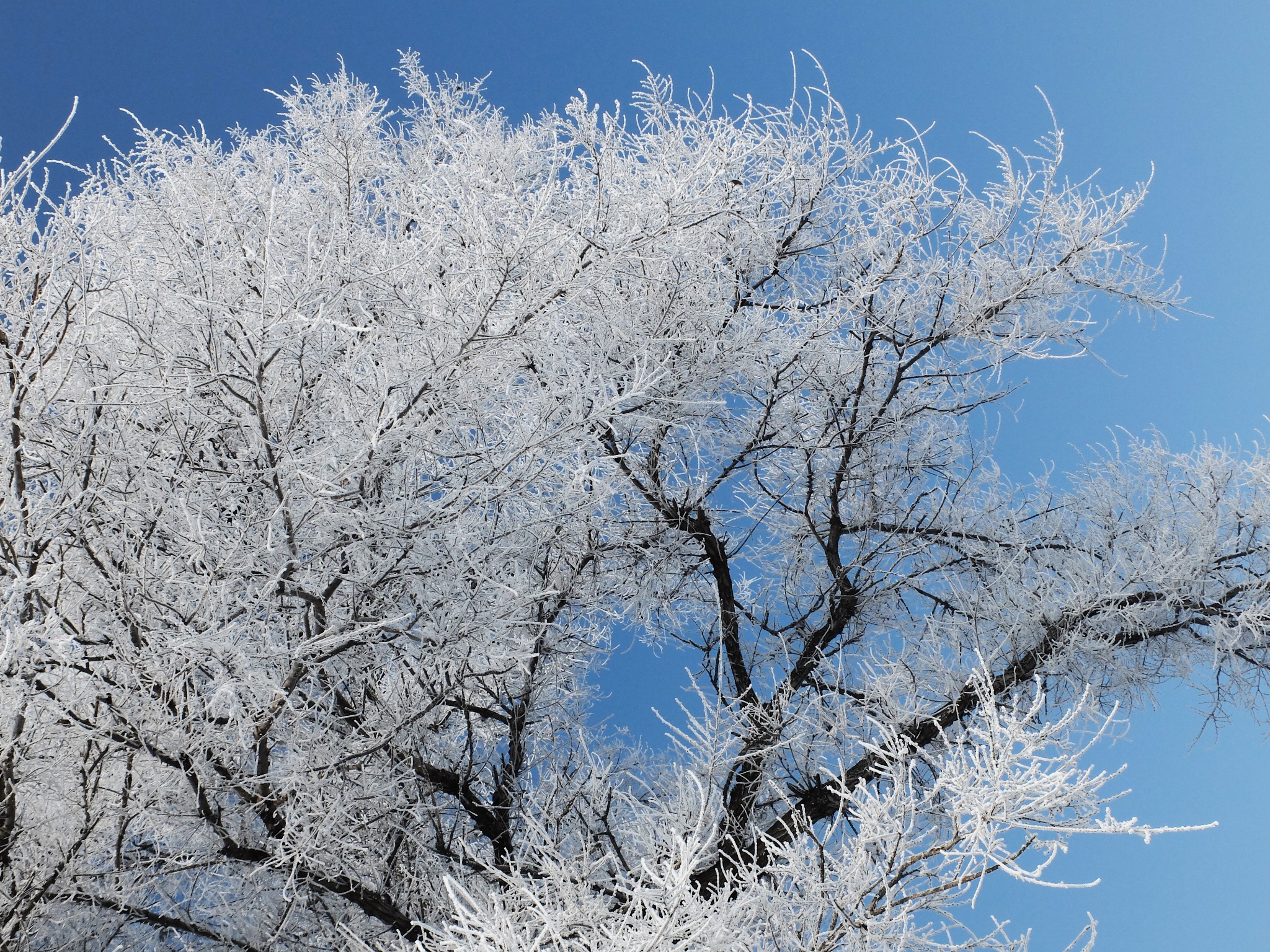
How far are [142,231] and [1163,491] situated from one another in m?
6.06

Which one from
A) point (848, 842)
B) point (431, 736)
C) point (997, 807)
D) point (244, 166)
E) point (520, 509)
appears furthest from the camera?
point (244, 166)

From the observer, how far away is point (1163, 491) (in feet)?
19.6

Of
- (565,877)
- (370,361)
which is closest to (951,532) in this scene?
(565,877)

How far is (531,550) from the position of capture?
13.6 feet

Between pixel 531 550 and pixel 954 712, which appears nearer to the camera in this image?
pixel 531 550

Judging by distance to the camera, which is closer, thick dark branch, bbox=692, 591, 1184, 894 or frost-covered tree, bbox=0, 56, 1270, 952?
frost-covered tree, bbox=0, 56, 1270, 952

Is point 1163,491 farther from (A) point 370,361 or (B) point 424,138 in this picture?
(B) point 424,138

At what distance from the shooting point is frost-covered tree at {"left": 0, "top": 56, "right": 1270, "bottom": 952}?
299 centimetres

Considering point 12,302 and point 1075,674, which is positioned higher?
point 1075,674

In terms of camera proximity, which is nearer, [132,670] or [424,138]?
[132,670]

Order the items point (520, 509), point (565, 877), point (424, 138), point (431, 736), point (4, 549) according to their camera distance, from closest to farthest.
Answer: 1. point (4, 549)
2. point (565, 877)
3. point (520, 509)
4. point (431, 736)
5. point (424, 138)

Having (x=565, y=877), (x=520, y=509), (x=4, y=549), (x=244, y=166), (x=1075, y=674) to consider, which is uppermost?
(x=244, y=166)

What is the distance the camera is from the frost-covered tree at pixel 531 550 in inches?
118

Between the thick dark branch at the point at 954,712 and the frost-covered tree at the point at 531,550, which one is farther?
the thick dark branch at the point at 954,712
